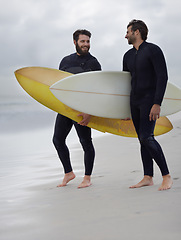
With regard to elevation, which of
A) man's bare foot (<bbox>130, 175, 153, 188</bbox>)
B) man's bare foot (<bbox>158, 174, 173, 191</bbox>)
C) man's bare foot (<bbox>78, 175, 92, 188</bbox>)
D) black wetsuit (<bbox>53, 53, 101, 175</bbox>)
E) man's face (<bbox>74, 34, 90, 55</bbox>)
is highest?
man's face (<bbox>74, 34, 90, 55</bbox>)

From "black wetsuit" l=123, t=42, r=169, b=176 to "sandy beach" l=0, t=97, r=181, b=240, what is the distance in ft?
1.01

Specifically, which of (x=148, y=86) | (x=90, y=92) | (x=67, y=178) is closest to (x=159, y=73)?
(x=148, y=86)

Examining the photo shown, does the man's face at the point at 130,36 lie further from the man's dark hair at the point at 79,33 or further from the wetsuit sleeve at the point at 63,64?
the wetsuit sleeve at the point at 63,64

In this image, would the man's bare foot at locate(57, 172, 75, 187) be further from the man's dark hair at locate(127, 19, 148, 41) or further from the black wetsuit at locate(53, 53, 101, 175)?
the man's dark hair at locate(127, 19, 148, 41)

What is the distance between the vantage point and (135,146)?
5453mm

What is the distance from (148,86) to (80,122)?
0.69 meters

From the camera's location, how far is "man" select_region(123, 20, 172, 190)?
2.62 m

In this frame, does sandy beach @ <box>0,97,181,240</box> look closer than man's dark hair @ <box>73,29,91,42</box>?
Yes

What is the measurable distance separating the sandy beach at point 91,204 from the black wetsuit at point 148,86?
0.31 meters

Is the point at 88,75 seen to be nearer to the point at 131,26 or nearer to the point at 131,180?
the point at 131,26

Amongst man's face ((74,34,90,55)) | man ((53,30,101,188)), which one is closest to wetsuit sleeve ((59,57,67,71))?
man ((53,30,101,188))

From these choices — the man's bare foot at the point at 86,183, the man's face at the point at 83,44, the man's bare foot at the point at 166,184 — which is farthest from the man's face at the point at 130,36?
the man's bare foot at the point at 86,183

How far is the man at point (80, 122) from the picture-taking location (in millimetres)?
3135

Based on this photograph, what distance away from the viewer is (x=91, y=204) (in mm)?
2408
